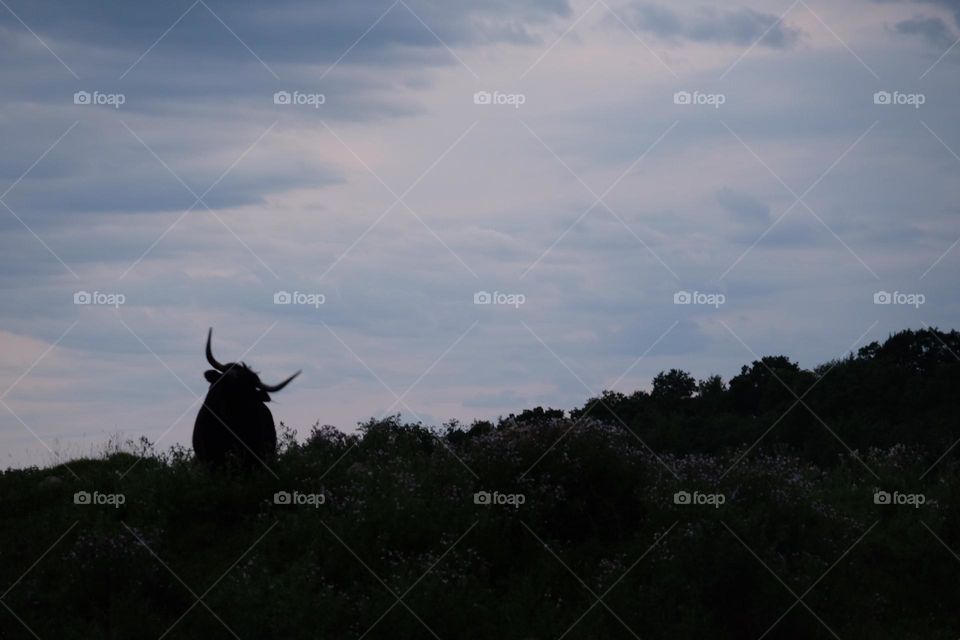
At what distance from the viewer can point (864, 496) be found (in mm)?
17344

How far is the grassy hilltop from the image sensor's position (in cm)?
1369

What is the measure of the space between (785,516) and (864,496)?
106 inches

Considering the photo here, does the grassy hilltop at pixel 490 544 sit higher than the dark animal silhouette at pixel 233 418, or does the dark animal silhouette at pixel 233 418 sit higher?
the dark animal silhouette at pixel 233 418

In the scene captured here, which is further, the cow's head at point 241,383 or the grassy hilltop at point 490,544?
the cow's head at point 241,383

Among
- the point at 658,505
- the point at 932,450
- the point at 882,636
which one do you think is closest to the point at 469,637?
the point at 658,505

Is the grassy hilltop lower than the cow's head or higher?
lower

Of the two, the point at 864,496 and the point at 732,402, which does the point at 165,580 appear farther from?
the point at 732,402

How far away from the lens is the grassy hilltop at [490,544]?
1369 cm

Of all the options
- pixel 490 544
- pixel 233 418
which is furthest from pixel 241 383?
pixel 490 544

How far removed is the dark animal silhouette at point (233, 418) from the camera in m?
17.7

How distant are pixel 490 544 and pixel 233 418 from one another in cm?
474

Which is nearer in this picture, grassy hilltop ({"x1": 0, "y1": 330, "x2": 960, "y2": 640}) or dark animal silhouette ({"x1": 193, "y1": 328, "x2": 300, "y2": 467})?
grassy hilltop ({"x1": 0, "y1": 330, "x2": 960, "y2": 640})

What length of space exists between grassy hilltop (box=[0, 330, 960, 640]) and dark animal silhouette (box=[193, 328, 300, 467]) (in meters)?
0.47

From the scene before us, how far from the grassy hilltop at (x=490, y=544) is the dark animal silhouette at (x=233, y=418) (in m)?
0.47
